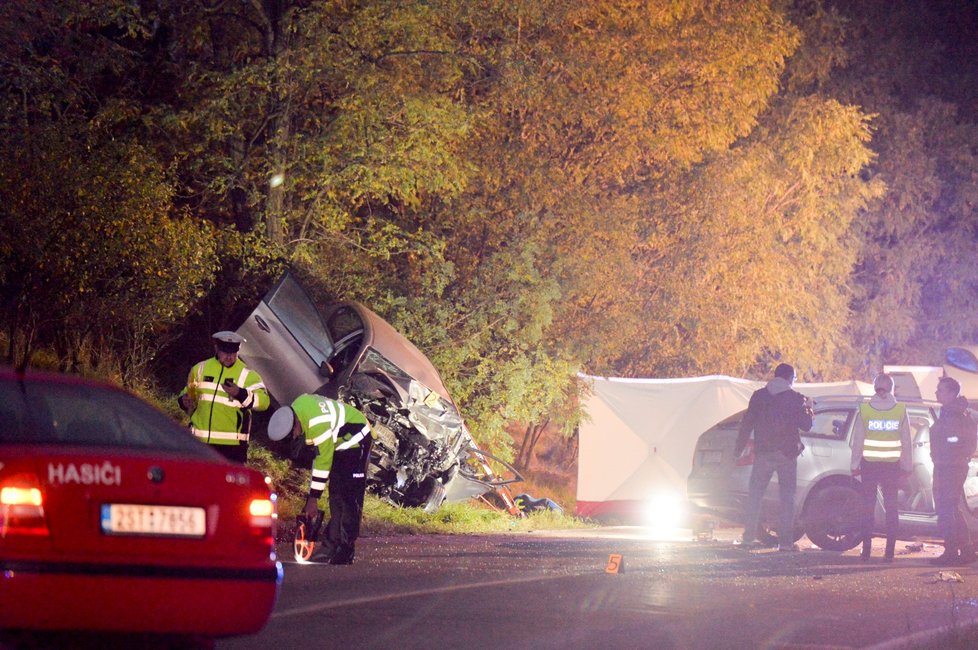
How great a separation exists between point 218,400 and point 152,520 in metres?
4.83

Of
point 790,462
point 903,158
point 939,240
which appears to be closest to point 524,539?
point 790,462

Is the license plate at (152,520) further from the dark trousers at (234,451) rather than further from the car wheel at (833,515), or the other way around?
the car wheel at (833,515)

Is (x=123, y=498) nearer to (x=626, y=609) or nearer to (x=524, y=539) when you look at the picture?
(x=626, y=609)

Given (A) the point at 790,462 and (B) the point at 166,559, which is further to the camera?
(A) the point at 790,462

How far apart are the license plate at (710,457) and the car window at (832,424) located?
100 centimetres

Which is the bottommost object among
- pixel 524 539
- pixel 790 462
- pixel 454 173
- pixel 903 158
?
pixel 524 539

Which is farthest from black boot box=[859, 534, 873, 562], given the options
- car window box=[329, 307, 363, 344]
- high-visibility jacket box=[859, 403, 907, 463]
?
car window box=[329, 307, 363, 344]

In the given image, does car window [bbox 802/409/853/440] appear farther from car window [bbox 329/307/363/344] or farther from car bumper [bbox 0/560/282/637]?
car bumper [bbox 0/560/282/637]

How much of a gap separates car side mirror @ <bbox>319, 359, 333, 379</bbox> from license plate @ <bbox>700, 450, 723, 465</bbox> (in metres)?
4.30

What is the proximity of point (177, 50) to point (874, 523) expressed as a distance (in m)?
10.9

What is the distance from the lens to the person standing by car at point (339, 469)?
35.3 feet

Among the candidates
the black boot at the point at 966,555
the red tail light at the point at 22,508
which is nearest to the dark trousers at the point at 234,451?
the red tail light at the point at 22,508

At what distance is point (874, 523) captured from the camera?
14.4m

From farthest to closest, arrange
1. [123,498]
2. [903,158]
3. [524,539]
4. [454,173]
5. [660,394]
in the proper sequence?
[903,158] → [660,394] → [454,173] → [524,539] → [123,498]
